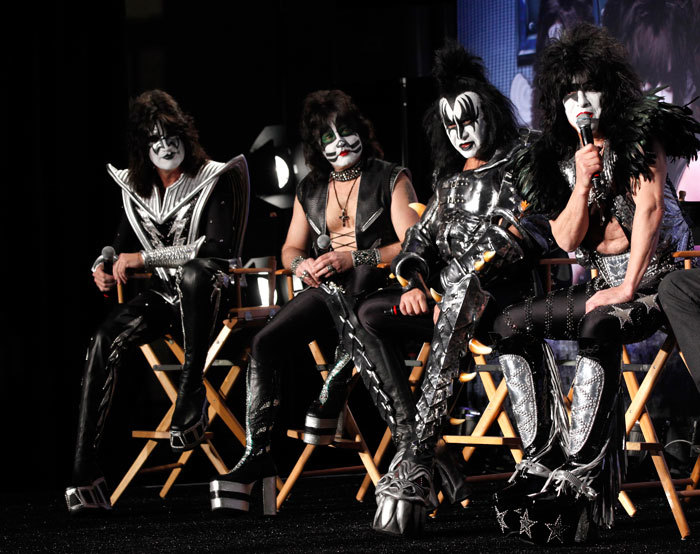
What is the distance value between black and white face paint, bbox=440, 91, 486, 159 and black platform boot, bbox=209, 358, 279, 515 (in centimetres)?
105

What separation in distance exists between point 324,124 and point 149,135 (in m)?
0.75

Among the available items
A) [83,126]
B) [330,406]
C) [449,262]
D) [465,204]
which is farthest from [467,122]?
[83,126]

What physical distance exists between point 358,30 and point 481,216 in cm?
264

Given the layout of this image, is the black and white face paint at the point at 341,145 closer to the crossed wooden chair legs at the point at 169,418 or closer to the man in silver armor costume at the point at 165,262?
the man in silver armor costume at the point at 165,262

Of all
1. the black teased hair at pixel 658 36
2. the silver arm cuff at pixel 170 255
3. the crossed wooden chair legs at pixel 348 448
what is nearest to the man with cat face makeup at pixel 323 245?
the crossed wooden chair legs at pixel 348 448

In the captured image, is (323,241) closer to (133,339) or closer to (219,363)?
(219,363)

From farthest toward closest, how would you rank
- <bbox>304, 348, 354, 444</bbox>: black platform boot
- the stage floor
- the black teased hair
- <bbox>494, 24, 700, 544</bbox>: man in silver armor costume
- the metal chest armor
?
the black teased hair, <bbox>304, 348, 354, 444</bbox>: black platform boot, the metal chest armor, the stage floor, <bbox>494, 24, 700, 544</bbox>: man in silver armor costume

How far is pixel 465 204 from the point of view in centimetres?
337

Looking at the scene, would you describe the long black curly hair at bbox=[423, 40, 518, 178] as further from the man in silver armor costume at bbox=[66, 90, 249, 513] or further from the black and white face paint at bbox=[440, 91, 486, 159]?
the man in silver armor costume at bbox=[66, 90, 249, 513]

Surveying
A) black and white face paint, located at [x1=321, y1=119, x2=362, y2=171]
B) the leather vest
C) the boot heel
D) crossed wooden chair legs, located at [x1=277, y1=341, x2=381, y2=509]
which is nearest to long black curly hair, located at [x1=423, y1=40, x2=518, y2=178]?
the leather vest

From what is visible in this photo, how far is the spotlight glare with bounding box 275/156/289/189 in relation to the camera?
5.02m

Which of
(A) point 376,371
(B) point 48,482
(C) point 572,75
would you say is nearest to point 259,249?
(B) point 48,482

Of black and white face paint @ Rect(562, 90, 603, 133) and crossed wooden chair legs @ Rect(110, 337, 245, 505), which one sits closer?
black and white face paint @ Rect(562, 90, 603, 133)

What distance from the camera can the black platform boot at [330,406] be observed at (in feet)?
11.7
